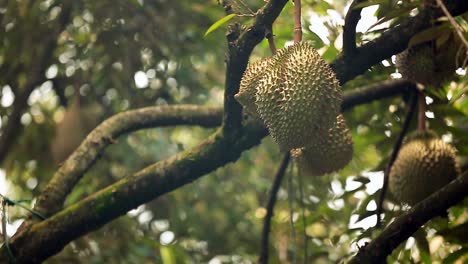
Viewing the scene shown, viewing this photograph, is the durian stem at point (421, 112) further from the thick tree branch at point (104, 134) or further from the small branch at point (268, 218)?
the thick tree branch at point (104, 134)

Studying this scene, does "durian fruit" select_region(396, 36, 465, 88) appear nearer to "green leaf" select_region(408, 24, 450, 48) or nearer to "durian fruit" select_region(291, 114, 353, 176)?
"durian fruit" select_region(291, 114, 353, 176)

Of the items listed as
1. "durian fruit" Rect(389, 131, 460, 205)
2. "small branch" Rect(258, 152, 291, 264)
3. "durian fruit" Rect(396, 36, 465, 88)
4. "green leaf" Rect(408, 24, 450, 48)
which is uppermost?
"green leaf" Rect(408, 24, 450, 48)

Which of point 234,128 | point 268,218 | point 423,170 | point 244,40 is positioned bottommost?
point 268,218

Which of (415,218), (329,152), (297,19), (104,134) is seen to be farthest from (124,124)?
(415,218)

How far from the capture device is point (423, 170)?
240 cm

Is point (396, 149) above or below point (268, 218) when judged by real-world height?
above

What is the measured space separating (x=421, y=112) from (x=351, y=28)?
83 centimetres

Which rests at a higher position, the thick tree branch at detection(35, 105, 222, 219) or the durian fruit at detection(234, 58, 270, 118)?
the durian fruit at detection(234, 58, 270, 118)

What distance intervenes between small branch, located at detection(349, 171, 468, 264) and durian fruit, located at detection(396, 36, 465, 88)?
455mm

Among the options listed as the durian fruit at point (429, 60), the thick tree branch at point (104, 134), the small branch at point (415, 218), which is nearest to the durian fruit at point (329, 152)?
the durian fruit at point (429, 60)

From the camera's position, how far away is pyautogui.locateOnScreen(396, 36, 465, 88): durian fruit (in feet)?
7.12

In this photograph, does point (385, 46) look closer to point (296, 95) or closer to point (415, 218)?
point (296, 95)

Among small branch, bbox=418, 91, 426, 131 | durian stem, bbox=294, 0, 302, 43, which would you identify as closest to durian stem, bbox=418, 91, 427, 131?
small branch, bbox=418, 91, 426, 131

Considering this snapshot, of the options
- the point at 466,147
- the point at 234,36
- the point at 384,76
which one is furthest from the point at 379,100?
the point at 234,36
